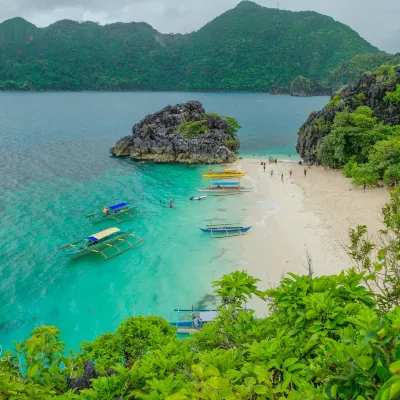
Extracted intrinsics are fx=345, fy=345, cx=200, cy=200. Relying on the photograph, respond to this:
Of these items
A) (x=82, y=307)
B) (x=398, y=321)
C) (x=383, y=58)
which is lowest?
(x=82, y=307)

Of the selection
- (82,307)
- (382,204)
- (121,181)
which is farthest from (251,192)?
(82,307)

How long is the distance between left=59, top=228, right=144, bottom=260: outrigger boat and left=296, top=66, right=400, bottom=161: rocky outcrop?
112 ft

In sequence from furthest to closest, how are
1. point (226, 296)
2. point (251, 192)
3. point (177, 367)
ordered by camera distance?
Answer: 1. point (251, 192)
2. point (226, 296)
3. point (177, 367)

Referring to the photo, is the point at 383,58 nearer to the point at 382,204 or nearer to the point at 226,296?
the point at 382,204

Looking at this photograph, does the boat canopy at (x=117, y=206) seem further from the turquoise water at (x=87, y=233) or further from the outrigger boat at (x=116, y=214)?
the turquoise water at (x=87, y=233)

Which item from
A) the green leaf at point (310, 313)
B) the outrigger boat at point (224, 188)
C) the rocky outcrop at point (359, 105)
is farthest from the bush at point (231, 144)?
the green leaf at point (310, 313)

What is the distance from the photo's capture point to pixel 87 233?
31969 millimetres

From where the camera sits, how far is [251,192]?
42.8 meters

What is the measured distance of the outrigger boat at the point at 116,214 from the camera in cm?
3519

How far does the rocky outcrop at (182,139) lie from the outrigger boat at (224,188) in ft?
45.1

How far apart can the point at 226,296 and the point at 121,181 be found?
138 feet

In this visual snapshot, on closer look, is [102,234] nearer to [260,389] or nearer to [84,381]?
[84,381]

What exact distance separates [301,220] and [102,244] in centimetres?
1840

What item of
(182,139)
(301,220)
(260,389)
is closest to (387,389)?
(260,389)
